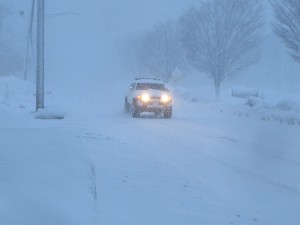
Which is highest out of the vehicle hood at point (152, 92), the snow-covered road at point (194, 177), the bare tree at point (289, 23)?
the bare tree at point (289, 23)

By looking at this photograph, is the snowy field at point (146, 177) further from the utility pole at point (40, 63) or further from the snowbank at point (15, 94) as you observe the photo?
the snowbank at point (15, 94)

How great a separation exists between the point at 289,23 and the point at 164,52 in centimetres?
3996

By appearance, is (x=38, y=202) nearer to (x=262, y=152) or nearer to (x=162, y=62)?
(x=262, y=152)

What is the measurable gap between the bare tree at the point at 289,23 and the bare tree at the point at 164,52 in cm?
3211

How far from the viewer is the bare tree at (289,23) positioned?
83.7 ft

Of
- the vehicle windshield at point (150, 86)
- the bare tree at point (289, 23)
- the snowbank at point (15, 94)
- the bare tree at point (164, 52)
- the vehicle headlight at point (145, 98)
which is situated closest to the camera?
the vehicle headlight at point (145, 98)

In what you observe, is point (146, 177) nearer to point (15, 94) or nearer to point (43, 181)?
point (43, 181)

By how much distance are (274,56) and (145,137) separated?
79.4 m

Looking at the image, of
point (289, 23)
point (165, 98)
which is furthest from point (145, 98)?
point (289, 23)

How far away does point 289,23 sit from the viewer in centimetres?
2583

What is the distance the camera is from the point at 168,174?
9250 mm

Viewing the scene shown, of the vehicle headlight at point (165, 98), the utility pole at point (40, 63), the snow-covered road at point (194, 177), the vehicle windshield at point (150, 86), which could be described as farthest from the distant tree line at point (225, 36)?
the snow-covered road at point (194, 177)

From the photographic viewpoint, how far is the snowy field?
15.4 ft

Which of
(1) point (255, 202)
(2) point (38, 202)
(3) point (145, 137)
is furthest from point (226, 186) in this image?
(3) point (145, 137)
